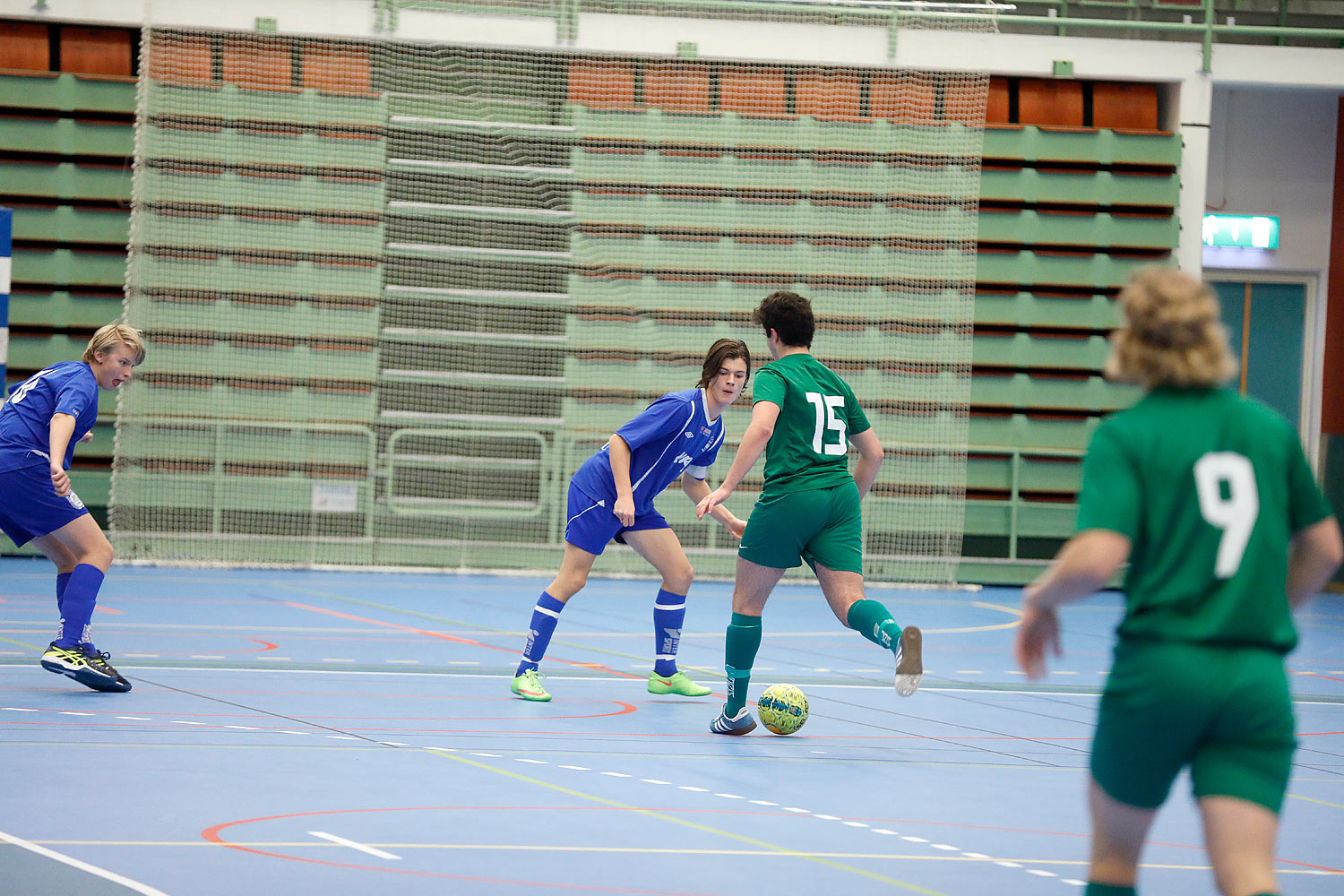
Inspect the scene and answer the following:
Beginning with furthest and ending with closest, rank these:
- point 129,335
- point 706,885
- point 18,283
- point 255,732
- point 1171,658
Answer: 1. point 18,283
2. point 129,335
3. point 255,732
4. point 706,885
5. point 1171,658

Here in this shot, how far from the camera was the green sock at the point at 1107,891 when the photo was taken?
2.79 m

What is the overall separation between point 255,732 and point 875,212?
10.5 m

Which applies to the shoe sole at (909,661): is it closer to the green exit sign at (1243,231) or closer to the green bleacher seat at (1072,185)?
the green bleacher seat at (1072,185)

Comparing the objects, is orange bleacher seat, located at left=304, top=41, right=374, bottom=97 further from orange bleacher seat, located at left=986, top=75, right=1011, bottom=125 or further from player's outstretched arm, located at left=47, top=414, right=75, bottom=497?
player's outstretched arm, located at left=47, top=414, right=75, bottom=497

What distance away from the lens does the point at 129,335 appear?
22.2 ft

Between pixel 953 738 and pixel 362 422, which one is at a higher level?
pixel 362 422

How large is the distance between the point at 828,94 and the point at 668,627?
9.22 m

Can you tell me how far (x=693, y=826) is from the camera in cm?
476

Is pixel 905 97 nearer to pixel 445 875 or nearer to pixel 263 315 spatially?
pixel 263 315

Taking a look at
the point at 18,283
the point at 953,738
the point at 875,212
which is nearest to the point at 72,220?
the point at 18,283

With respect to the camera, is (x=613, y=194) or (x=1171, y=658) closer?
(x=1171, y=658)

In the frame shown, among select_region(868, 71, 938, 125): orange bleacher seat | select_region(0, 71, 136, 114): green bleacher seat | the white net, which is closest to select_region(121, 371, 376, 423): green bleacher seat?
the white net

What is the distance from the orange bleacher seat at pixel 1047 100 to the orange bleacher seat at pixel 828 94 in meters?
1.83

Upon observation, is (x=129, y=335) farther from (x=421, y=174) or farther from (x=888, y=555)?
(x=888, y=555)
